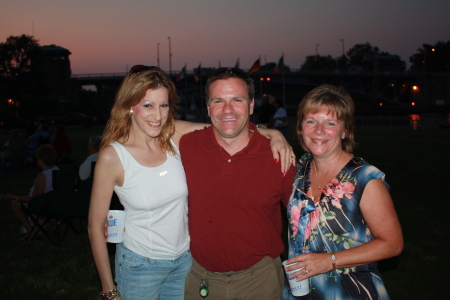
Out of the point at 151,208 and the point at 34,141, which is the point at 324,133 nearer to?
the point at 151,208

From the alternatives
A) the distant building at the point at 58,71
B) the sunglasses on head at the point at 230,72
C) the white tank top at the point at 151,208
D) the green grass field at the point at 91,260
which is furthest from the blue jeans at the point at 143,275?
the distant building at the point at 58,71

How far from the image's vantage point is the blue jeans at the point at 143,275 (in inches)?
107

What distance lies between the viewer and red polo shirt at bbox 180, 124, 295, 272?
278 centimetres

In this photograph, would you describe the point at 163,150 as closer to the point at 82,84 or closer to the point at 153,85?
the point at 153,85

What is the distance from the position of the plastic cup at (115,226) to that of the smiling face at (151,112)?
580 mm

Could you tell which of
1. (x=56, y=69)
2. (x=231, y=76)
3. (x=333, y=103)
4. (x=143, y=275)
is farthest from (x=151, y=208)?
(x=56, y=69)

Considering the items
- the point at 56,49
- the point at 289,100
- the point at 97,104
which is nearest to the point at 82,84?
the point at 56,49

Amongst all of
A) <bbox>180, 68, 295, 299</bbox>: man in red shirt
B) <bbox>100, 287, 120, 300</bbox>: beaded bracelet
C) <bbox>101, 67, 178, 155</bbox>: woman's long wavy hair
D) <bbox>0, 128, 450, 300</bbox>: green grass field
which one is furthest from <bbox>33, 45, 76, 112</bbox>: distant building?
<bbox>100, 287, 120, 300</bbox>: beaded bracelet

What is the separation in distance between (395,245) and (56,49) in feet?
340

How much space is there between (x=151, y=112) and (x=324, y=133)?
1.17 m

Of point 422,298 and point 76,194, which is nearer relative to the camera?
point 422,298

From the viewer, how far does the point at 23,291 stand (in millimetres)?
5250

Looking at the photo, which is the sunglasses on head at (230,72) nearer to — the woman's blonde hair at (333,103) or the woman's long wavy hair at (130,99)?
the woman's long wavy hair at (130,99)

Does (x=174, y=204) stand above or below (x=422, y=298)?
above
